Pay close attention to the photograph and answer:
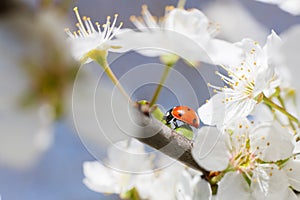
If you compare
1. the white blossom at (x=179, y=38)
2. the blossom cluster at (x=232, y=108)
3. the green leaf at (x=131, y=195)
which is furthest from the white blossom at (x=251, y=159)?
the green leaf at (x=131, y=195)

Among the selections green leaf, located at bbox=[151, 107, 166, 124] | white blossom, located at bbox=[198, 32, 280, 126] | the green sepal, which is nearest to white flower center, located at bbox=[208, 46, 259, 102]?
white blossom, located at bbox=[198, 32, 280, 126]

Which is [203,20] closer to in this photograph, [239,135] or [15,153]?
[239,135]

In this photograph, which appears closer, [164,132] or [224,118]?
[164,132]

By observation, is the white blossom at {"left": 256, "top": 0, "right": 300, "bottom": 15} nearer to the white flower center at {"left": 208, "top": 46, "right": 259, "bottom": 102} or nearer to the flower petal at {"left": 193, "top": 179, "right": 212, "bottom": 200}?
the white flower center at {"left": 208, "top": 46, "right": 259, "bottom": 102}

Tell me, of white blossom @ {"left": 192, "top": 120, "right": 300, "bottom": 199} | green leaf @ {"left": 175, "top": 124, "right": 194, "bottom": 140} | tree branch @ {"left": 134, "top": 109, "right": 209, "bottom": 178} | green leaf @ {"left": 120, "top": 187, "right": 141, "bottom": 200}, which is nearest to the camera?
tree branch @ {"left": 134, "top": 109, "right": 209, "bottom": 178}

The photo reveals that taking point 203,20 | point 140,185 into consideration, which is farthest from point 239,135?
point 140,185

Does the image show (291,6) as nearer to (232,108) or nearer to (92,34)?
(232,108)
